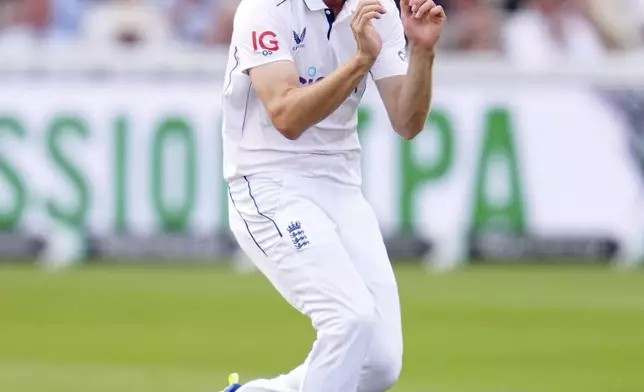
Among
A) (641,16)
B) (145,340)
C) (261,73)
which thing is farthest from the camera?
(641,16)

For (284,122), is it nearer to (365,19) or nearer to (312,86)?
(312,86)

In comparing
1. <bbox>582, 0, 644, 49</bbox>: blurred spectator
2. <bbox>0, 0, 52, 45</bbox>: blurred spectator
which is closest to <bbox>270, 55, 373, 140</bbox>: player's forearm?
<bbox>0, 0, 52, 45</bbox>: blurred spectator

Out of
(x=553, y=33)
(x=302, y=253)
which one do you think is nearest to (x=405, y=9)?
(x=302, y=253)

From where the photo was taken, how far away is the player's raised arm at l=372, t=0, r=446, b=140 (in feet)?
21.4

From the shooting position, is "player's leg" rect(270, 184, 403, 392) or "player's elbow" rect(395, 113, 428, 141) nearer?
"player's leg" rect(270, 184, 403, 392)

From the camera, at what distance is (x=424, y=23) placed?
6.54 metres

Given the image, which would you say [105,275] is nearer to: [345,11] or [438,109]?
[438,109]

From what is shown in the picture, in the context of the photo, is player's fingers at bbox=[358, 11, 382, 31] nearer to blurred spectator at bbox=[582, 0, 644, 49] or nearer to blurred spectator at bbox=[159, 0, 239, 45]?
blurred spectator at bbox=[159, 0, 239, 45]

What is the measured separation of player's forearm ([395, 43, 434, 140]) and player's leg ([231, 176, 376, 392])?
0.55 m

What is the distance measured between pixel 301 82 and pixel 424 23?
0.55 meters

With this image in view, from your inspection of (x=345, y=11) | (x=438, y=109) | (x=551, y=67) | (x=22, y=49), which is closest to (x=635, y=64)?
(x=551, y=67)

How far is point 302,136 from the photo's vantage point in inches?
264

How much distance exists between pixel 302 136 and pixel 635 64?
31.6 feet

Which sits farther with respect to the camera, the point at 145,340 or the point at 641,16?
the point at 641,16
